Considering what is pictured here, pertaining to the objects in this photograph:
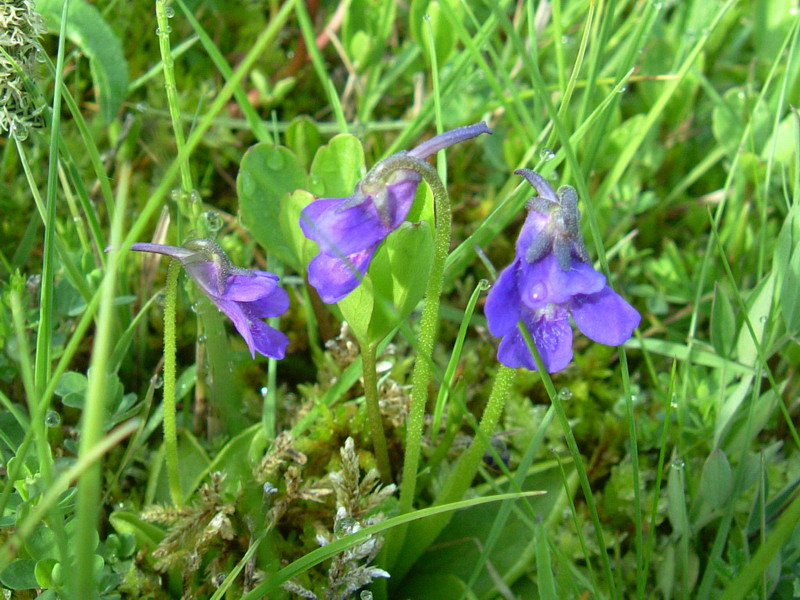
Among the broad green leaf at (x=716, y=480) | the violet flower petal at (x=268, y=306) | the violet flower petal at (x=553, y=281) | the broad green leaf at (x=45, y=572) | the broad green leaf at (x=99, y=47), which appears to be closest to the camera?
the violet flower petal at (x=553, y=281)

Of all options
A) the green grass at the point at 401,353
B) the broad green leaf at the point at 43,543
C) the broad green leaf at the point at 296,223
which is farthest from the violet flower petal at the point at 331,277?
the broad green leaf at the point at 43,543

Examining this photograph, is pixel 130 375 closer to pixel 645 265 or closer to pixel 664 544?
pixel 664 544

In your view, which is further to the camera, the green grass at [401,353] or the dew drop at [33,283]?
the dew drop at [33,283]

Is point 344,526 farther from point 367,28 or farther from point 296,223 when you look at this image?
point 367,28

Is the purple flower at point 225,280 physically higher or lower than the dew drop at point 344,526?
higher

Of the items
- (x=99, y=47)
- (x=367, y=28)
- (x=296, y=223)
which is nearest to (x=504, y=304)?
(x=296, y=223)

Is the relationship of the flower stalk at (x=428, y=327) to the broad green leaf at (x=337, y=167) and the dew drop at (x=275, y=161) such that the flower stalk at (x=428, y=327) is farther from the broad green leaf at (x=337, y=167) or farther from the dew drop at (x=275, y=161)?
the dew drop at (x=275, y=161)

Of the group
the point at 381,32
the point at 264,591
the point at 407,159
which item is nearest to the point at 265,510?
the point at 264,591
